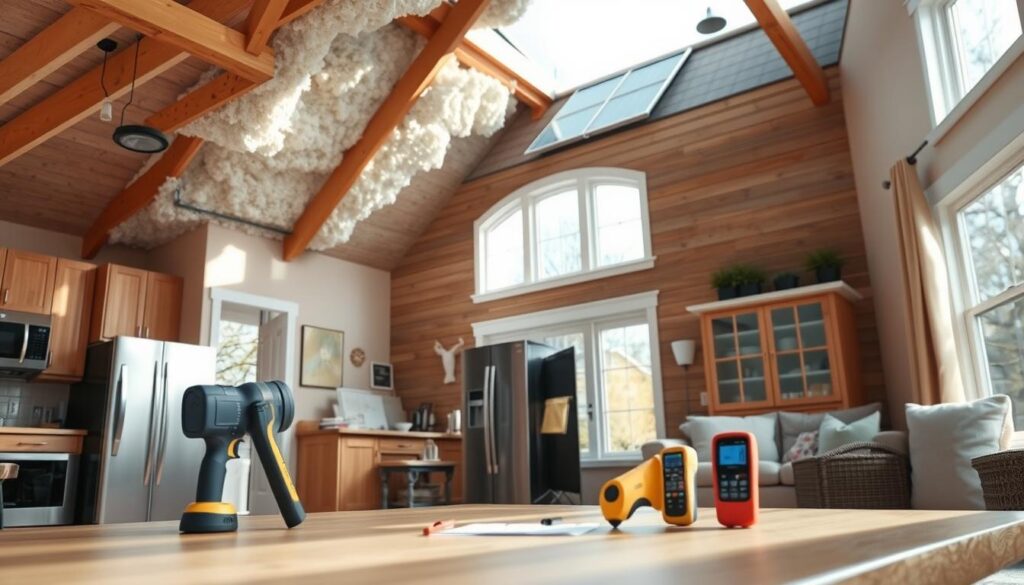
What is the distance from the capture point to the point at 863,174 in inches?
231

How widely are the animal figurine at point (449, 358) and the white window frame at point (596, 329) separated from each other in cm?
45

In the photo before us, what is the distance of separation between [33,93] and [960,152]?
6.03m

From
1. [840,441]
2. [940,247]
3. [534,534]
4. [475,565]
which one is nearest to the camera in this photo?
[475,565]

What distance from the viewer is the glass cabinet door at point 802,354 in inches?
219

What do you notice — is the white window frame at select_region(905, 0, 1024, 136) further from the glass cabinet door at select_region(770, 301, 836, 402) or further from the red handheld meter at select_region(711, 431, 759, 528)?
the red handheld meter at select_region(711, 431, 759, 528)

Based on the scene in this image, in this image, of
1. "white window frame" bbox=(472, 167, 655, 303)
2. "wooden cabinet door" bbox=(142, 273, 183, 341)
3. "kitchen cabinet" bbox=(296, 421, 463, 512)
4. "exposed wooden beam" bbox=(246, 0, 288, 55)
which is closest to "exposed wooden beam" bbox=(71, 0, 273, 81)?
"exposed wooden beam" bbox=(246, 0, 288, 55)

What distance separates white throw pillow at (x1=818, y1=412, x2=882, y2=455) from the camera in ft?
16.0

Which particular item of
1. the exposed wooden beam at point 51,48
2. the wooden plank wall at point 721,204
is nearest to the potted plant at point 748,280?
the wooden plank wall at point 721,204

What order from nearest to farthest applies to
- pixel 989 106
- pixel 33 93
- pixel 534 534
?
pixel 534 534 → pixel 989 106 → pixel 33 93

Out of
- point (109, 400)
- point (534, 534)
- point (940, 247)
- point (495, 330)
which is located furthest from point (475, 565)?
point (495, 330)

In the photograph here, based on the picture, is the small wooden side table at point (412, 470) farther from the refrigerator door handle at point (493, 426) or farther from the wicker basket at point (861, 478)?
the wicker basket at point (861, 478)

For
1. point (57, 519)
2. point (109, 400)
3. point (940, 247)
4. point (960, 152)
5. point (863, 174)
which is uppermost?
point (863, 174)

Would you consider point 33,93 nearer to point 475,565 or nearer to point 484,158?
point 484,158

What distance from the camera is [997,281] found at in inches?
162
